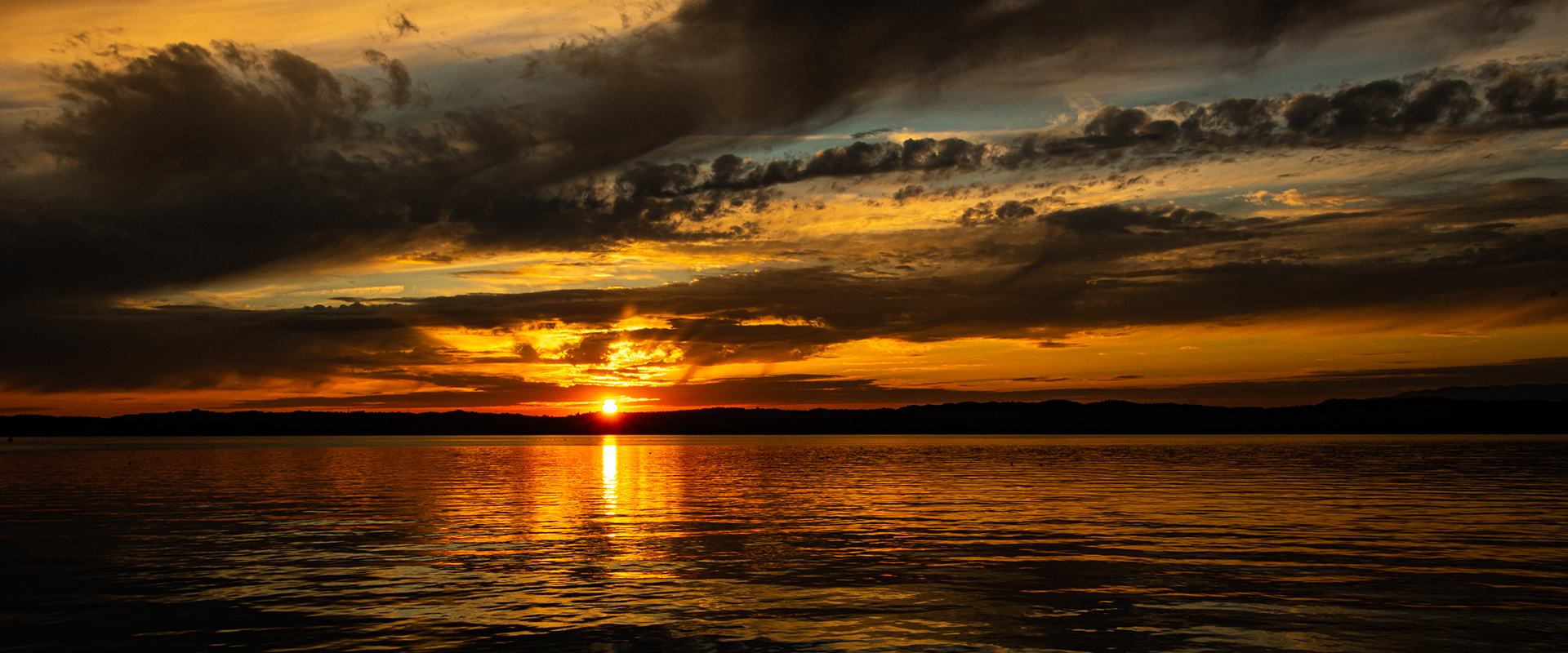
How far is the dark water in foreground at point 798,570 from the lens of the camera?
1944 cm

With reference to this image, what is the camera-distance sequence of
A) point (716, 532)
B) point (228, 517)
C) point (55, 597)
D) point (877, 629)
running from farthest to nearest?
point (228, 517)
point (716, 532)
point (55, 597)
point (877, 629)

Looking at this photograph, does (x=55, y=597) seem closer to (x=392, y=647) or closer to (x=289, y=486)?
(x=392, y=647)

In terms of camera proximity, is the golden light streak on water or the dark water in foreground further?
the golden light streak on water

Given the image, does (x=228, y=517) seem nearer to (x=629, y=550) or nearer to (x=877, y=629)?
(x=629, y=550)

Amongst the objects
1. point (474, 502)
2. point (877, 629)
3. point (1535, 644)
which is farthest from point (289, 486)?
point (1535, 644)

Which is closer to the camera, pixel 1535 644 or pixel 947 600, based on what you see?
pixel 1535 644

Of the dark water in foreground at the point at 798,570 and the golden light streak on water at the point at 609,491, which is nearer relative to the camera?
the dark water in foreground at the point at 798,570

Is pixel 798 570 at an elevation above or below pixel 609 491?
above

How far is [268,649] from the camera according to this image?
1816 cm

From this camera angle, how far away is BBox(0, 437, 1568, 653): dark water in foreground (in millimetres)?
19438

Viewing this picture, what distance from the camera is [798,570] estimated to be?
2762cm

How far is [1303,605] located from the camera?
72.5 ft

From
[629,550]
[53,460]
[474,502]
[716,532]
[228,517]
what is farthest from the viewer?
[53,460]

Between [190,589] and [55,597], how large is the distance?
2.86 metres
